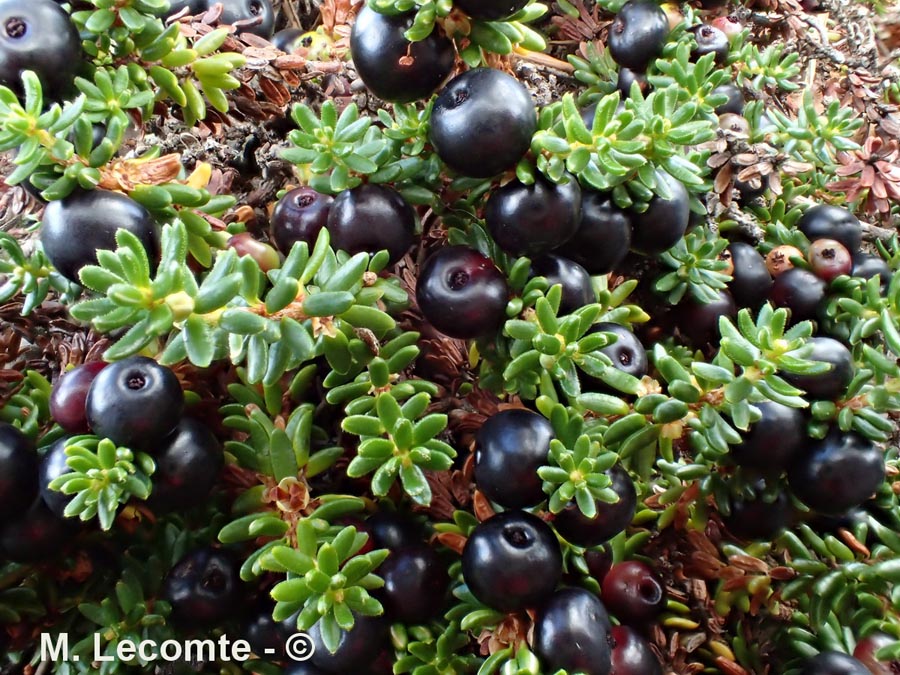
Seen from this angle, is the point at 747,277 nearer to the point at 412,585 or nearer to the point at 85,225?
the point at 412,585

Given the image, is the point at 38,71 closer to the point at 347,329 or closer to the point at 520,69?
the point at 347,329

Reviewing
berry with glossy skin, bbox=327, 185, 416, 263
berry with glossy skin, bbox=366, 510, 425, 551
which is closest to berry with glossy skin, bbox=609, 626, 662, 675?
berry with glossy skin, bbox=366, 510, 425, 551

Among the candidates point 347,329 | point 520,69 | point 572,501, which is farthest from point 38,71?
point 572,501

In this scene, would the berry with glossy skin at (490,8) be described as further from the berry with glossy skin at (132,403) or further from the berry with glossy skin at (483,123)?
the berry with glossy skin at (132,403)

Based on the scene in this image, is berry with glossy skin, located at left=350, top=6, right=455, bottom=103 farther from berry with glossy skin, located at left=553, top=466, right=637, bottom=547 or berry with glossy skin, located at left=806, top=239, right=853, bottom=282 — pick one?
berry with glossy skin, located at left=806, top=239, right=853, bottom=282

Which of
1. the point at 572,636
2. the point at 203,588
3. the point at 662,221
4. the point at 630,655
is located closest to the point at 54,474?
the point at 203,588

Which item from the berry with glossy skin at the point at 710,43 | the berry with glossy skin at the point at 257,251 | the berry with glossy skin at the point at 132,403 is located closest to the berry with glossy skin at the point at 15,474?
the berry with glossy skin at the point at 132,403

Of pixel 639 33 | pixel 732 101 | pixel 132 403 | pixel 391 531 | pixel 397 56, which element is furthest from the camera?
pixel 732 101
